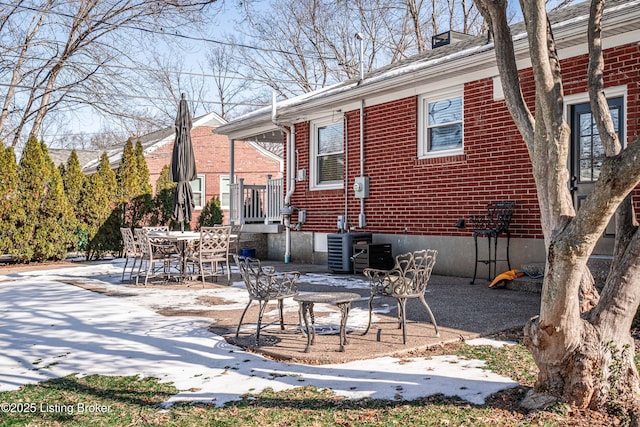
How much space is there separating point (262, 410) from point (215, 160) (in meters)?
21.9

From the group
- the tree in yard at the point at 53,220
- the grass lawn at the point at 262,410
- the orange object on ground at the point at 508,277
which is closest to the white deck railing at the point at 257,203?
the tree in yard at the point at 53,220

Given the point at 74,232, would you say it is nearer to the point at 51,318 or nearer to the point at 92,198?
the point at 92,198

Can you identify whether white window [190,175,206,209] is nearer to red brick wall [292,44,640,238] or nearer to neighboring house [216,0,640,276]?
neighboring house [216,0,640,276]

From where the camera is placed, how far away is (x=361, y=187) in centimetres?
1153

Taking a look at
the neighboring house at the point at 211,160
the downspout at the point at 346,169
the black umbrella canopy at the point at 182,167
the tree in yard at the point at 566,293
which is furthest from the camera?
the neighboring house at the point at 211,160

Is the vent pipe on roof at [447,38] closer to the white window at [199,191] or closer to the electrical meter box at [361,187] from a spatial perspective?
the electrical meter box at [361,187]

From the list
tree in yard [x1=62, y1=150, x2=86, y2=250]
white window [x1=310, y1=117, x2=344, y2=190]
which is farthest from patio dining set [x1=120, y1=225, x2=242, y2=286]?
tree in yard [x1=62, y1=150, x2=86, y2=250]

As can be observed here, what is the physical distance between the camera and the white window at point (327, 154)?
12.5 metres

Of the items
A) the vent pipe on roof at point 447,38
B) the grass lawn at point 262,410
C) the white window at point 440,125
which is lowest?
the grass lawn at point 262,410

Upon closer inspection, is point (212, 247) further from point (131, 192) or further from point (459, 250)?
point (131, 192)

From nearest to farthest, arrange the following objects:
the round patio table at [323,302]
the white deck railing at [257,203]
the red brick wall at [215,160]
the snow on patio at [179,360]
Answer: the snow on patio at [179,360]
the round patio table at [323,302]
the white deck railing at [257,203]
the red brick wall at [215,160]

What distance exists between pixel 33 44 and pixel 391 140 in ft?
47.3

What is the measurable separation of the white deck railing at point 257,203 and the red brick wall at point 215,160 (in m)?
8.51

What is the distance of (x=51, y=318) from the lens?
6672 mm
